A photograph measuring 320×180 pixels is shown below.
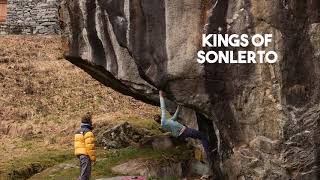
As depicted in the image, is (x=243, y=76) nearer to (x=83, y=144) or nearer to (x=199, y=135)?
(x=199, y=135)

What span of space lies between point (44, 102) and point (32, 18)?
13701mm

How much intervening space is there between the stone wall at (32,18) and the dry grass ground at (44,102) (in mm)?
4162

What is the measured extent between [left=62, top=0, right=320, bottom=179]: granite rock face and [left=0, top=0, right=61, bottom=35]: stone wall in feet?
86.6

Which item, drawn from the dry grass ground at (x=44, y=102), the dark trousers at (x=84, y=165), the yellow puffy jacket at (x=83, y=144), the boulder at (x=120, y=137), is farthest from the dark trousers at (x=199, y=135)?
the dry grass ground at (x=44, y=102)

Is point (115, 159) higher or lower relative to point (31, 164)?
higher

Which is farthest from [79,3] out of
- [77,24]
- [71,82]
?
[71,82]

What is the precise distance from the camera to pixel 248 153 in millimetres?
10430

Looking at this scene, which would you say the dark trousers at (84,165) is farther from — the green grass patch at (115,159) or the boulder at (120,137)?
the boulder at (120,137)

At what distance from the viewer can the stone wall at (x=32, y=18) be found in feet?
123

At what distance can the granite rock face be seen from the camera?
1003cm

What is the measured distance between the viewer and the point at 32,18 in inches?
1500

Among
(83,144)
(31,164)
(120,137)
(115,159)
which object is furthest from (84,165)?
(120,137)

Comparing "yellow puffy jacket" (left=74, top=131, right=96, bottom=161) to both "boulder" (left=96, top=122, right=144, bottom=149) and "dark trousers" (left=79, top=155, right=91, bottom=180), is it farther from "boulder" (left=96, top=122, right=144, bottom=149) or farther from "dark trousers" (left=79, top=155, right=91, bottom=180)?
"boulder" (left=96, top=122, right=144, bottom=149)

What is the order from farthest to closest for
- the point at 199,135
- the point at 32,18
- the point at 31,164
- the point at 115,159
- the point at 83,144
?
the point at 32,18 < the point at 31,164 < the point at 115,159 < the point at 83,144 < the point at 199,135
